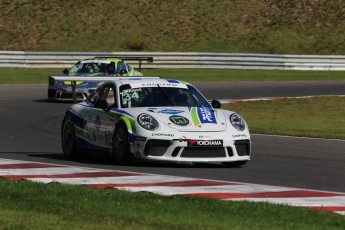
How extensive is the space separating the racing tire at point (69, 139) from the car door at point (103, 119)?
0.41 meters

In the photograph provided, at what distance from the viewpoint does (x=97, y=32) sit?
51.2 m

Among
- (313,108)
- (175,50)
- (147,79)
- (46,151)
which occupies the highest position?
(147,79)

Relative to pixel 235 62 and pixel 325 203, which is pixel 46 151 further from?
pixel 235 62

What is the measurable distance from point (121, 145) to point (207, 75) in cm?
2656

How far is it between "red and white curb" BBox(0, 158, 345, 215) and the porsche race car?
1472 centimetres

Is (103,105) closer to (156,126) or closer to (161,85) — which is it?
(161,85)

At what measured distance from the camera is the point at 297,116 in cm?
2522

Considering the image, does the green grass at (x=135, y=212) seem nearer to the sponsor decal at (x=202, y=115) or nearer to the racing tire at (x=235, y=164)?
the sponsor decal at (x=202, y=115)

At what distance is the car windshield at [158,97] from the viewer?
15055 mm

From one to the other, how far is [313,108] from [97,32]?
25230mm

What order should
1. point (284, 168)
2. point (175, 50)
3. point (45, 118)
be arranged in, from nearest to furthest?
point (284, 168), point (45, 118), point (175, 50)

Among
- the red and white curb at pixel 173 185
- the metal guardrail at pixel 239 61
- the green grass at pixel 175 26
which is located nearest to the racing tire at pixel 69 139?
the red and white curb at pixel 173 185

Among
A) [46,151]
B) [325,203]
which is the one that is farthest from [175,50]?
[325,203]

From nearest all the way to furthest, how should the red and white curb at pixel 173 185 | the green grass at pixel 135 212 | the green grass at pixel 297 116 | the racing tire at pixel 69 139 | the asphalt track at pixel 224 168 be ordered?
the green grass at pixel 135 212, the red and white curb at pixel 173 185, the asphalt track at pixel 224 168, the racing tire at pixel 69 139, the green grass at pixel 297 116
